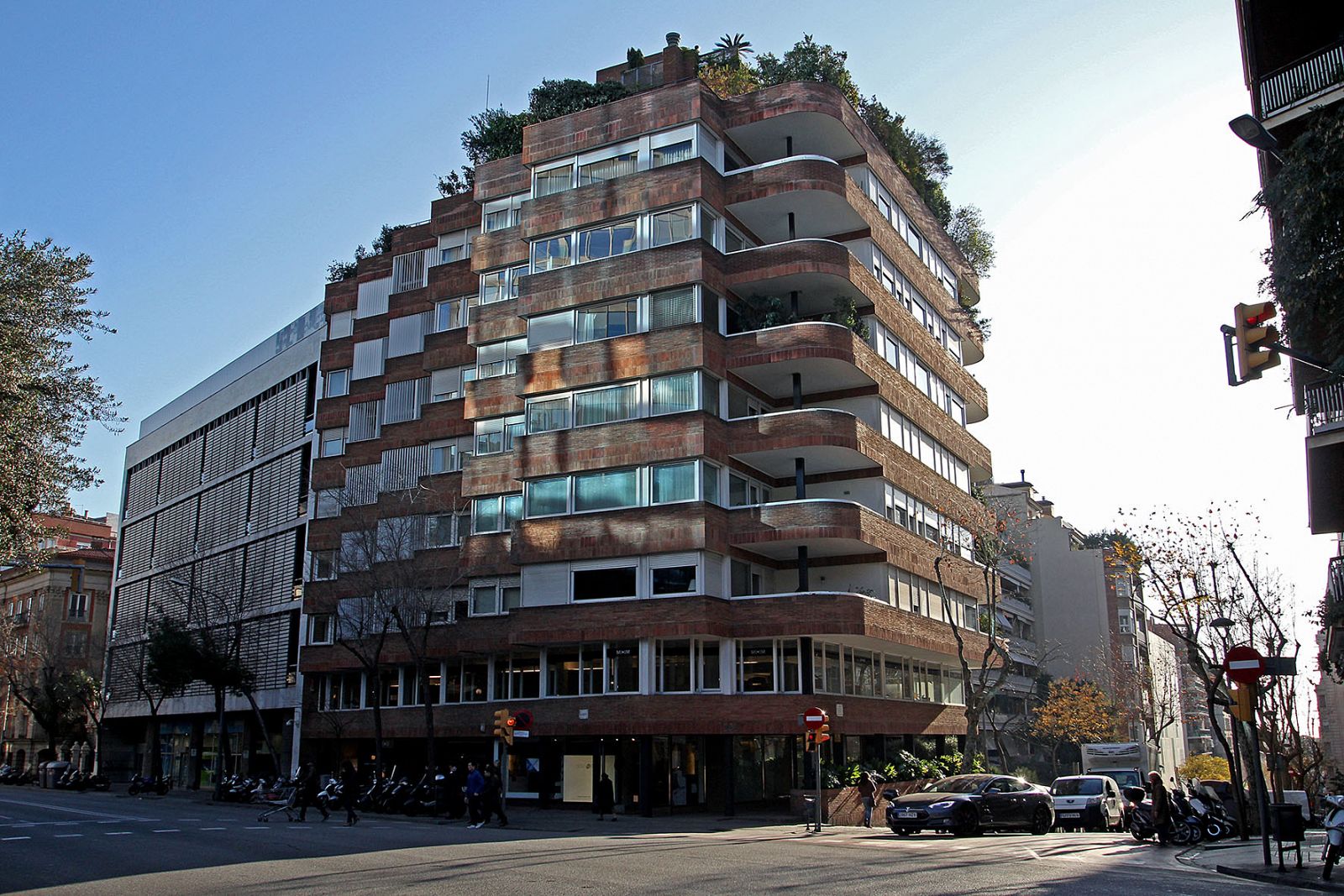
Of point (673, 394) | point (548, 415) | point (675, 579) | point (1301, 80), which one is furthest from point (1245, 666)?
point (548, 415)

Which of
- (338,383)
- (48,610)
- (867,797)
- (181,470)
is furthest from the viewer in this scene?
(48,610)

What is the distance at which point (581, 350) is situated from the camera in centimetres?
3938

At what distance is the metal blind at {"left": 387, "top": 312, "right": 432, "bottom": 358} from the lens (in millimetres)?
47312

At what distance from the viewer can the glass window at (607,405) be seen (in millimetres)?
38125

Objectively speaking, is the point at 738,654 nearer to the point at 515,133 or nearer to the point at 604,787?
the point at 604,787

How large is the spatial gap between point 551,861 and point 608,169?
28.3 m

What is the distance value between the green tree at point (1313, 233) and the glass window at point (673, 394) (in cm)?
2077

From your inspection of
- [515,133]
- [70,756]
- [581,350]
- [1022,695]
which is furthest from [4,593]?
[1022,695]

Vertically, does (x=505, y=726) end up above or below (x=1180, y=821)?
above

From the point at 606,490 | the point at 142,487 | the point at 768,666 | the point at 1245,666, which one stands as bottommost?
the point at 1245,666

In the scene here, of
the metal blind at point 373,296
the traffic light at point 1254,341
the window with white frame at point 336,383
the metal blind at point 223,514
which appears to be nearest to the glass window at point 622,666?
the window with white frame at point 336,383

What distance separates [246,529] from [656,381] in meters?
28.2

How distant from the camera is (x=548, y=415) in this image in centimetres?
3991

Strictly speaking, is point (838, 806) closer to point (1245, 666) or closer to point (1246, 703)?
point (1246, 703)
